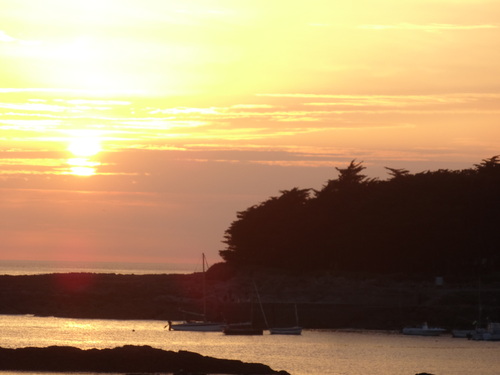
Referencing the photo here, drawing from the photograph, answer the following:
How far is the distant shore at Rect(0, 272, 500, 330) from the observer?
9050 centimetres

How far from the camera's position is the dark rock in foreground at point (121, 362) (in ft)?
174

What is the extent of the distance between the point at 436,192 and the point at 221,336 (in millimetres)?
33579

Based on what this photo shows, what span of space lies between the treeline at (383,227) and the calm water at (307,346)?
19940 mm

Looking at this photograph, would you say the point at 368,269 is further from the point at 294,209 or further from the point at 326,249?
the point at 294,209

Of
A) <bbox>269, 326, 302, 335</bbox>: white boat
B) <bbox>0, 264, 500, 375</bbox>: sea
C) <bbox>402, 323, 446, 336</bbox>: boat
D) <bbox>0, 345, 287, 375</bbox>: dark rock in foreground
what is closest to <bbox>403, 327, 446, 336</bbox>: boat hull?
<bbox>402, 323, 446, 336</bbox>: boat

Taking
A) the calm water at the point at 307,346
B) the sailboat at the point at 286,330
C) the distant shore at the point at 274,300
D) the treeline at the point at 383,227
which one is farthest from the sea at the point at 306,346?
the treeline at the point at 383,227

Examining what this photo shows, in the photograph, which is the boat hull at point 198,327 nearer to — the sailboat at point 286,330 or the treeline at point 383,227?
the sailboat at point 286,330

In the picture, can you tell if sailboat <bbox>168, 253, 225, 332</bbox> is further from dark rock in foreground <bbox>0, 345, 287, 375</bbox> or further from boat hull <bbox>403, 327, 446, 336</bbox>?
dark rock in foreground <bbox>0, 345, 287, 375</bbox>

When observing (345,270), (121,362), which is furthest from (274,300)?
(121,362)

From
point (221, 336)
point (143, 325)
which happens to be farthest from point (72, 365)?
point (143, 325)

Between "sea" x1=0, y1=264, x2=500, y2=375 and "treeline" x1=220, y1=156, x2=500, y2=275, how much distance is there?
62.8ft

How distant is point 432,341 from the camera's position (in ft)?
262

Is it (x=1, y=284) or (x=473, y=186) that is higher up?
(x=473, y=186)

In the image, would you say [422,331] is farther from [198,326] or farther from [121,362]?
[121,362]
